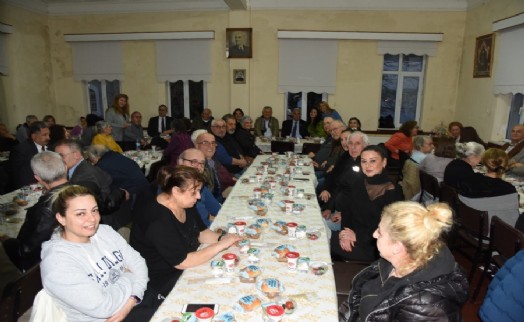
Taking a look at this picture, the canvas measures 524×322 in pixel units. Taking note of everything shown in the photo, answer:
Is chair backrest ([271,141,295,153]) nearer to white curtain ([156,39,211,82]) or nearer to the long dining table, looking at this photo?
white curtain ([156,39,211,82])

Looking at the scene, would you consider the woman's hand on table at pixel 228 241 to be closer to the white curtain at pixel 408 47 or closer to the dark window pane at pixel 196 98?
the dark window pane at pixel 196 98

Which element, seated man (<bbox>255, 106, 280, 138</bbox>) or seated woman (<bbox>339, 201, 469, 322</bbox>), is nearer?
seated woman (<bbox>339, 201, 469, 322</bbox>)

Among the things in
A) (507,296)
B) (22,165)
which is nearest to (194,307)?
(507,296)

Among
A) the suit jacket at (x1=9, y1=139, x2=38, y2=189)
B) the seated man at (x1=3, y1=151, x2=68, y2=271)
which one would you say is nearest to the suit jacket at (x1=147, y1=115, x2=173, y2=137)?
the suit jacket at (x1=9, y1=139, x2=38, y2=189)

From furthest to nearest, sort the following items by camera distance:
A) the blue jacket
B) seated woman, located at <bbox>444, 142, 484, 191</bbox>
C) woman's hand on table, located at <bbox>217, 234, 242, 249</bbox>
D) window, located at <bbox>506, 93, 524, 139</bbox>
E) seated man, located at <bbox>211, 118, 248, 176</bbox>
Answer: window, located at <bbox>506, 93, 524, 139</bbox>
seated man, located at <bbox>211, 118, 248, 176</bbox>
seated woman, located at <bbox>444, 142, 484, 191</bbox>
woman's hand on table, located at <bbox>217, 234, 242, 249</bbox>
the blue jacket

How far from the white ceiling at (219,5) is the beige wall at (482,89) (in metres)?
0.50

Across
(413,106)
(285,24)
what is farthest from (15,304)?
(413,106)

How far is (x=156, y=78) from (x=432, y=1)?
6.64 meters

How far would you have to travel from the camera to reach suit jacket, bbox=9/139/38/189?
14.0ft

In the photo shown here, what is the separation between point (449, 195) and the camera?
373 centimetres

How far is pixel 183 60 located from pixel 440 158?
646 cm

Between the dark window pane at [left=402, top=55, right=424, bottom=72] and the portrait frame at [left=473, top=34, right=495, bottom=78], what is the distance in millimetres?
1212

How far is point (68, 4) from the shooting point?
28.5 ft

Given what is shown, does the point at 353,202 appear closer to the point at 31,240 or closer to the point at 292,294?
the point at 292,294
